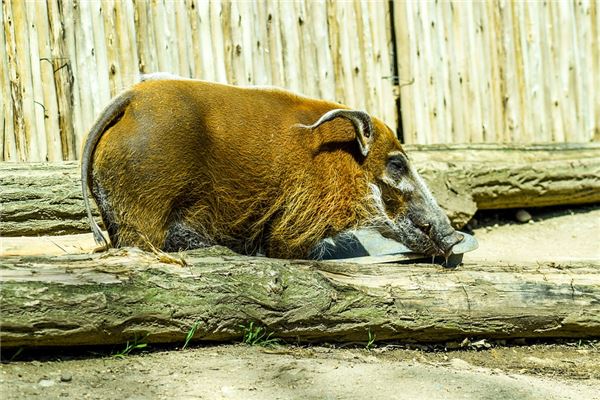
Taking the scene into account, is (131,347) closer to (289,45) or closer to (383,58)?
(289,45)

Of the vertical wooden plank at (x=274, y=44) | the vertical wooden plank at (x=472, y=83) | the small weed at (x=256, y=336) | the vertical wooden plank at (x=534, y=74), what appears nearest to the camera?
the small weed at (x=256, y=336)

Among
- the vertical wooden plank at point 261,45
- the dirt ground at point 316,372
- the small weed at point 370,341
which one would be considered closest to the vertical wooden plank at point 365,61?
the vertical wooden plank at point 261,45

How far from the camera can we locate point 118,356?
4.55 meters

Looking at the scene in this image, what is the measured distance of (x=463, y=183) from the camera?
829 cm

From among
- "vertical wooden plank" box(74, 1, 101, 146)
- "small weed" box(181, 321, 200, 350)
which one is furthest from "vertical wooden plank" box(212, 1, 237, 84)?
"small weed" box(181, 321, 200, 350)

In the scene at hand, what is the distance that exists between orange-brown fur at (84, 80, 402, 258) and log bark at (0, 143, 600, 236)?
58.3 inches

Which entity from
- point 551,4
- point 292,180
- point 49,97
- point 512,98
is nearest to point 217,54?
point 49,97

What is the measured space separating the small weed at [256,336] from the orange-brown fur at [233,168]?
3.13 ft

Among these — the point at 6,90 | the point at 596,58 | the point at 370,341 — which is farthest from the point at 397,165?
the point at 596,58

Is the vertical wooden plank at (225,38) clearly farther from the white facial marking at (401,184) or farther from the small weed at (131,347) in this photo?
the small weed at (131,347)

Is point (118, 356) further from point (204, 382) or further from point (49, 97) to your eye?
point (49, 97)

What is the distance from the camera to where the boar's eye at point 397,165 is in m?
6.45

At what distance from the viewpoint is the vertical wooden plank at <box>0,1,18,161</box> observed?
7.10 m

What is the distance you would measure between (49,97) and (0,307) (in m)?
3.42
